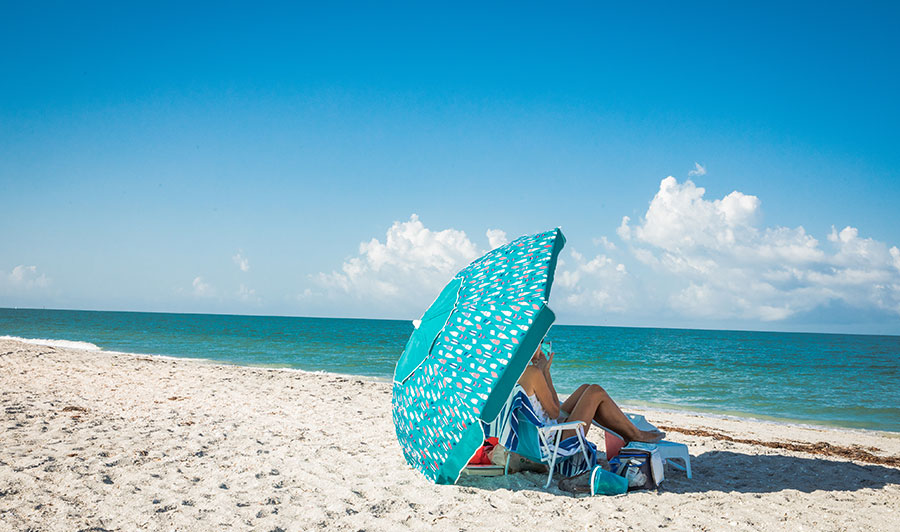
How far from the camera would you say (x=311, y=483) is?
15.5 feet

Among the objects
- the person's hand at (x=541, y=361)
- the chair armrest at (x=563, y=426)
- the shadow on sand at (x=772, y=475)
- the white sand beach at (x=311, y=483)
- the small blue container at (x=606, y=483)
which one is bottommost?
the shadow on sand at (x=772, y=475)

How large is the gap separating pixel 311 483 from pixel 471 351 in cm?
194

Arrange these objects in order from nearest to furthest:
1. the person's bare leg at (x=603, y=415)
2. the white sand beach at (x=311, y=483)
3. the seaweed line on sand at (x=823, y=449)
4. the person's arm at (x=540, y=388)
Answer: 1. the white sand beach at (x=311, y=483)
2. the person's arm at (x=540, y=388)
3. the person's bare leg at (x=603, y=415)
4. the seaweed line on sand at (x=823, y=449)

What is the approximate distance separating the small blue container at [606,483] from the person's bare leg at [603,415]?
1.34ft

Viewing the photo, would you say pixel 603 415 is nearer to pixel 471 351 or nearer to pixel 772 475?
pixel 471 351

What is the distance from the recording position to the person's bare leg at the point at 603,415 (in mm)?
4836

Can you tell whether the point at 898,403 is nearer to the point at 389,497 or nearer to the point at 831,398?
the point at 831,398

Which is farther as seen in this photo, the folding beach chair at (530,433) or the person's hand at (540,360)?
the person's hand at (540,360)

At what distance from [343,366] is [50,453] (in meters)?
17.1

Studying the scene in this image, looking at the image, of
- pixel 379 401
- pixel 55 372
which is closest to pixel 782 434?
pixel 379 401

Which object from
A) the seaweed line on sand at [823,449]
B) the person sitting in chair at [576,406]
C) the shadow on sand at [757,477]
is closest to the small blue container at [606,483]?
the shadow on sand at [757,477]

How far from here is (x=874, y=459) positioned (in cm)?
707

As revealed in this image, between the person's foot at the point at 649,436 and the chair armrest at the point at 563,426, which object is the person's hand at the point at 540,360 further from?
the person's foot at the point at 649,436

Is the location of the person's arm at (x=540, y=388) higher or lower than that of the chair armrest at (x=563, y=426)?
higher
